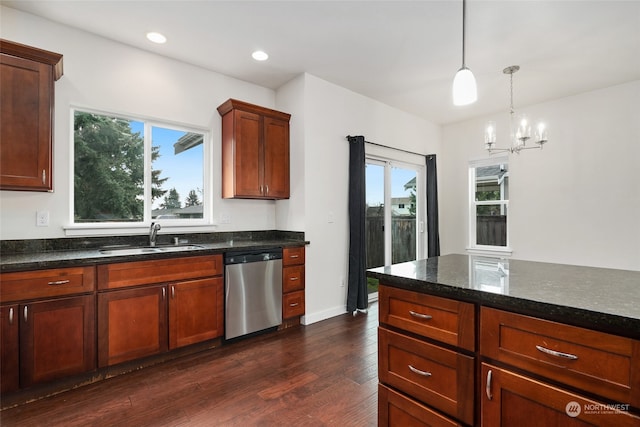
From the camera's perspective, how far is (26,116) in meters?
2.26

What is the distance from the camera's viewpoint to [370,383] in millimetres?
2279

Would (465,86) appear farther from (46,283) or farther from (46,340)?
(46,340)

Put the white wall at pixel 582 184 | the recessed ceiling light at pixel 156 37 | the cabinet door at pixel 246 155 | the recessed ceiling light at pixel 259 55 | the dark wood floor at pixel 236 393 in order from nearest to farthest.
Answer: the dark wood floor at pixel 236 393 → the recessed ceiling light at pixel 156 37 → the recessed ceiling light at pixel 259 55 → the cabinet door at pixel 246 155 → the white wall at pixel 582 184

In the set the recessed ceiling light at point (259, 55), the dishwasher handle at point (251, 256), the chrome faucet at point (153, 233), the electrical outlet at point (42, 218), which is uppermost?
the recessed ceiling light at point (259, 55)

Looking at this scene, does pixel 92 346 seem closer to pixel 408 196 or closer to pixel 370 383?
pixel 370 383

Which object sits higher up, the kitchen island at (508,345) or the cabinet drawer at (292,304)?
the kitchen island at (508,345)

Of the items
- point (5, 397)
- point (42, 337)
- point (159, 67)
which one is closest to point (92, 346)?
point (42, 337)

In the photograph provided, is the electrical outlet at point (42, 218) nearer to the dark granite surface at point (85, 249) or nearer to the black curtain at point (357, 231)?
the dark granite surface at point (85, 249)

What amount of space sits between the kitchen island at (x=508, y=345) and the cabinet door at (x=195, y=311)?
1.84 m

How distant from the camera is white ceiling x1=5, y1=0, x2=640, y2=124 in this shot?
2426 millimetres

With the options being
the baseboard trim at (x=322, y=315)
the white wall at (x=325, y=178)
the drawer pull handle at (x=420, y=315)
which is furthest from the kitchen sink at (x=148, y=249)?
the drawer pull handle at (x=420, y=315)

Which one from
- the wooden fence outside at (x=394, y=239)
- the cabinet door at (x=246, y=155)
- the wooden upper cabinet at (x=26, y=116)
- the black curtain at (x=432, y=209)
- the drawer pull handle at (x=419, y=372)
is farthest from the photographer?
the black curtain at (x=432, y=209)

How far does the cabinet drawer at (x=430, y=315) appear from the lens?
1236 mm

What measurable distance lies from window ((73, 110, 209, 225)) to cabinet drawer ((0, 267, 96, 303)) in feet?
2.58
